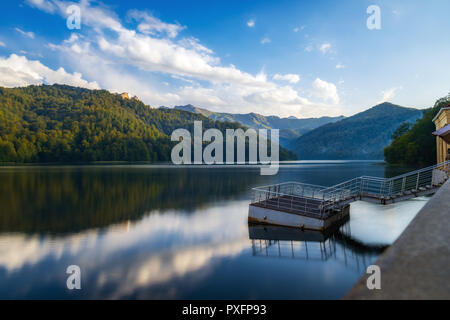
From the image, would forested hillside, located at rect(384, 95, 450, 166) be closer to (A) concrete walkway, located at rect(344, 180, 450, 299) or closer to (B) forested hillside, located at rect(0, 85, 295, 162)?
(A) concrete walkway, located at rect(344, 180, 450, 299)

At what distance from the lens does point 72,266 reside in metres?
12.2

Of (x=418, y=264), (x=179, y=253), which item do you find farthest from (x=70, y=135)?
(x=418, y=264)

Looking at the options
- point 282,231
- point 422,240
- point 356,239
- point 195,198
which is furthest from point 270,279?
point 195,198

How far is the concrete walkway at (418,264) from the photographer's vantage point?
561 centimetres

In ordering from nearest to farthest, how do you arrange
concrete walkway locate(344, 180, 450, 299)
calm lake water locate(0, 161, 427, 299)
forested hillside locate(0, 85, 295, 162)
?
1. concrete walkway locate(344, 180, 450, 299)
2. calm lake water locate(0, 161, 427, 299)
3. forested hillside locate(0, 85, 295, 162)

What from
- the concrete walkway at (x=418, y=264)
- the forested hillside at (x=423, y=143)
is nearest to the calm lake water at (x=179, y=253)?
the concrete walkway at (x=418, y=264)

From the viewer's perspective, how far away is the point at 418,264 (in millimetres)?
6469

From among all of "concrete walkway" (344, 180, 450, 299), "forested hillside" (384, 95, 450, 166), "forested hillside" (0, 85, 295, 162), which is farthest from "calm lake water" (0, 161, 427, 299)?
"forested hillside" (0, 85, 295, 162)

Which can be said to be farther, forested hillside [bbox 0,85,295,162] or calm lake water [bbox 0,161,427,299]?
forested hillside [bbox 0,85,295,162]

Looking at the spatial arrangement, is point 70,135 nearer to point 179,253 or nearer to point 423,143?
point 423,143

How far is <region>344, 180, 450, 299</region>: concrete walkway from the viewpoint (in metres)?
5.61

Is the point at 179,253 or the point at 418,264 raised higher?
the point at 418,264

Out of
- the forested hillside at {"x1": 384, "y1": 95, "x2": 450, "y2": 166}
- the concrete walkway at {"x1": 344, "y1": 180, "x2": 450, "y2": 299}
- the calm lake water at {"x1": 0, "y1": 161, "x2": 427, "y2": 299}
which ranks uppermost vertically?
the forested hillside at {"x1": 384, "y1": 95, "x2": 450, "y2": 166}

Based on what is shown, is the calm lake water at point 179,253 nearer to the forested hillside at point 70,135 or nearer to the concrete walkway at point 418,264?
the concrete walkway at point 418,264
